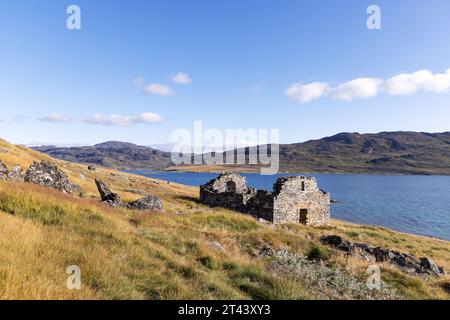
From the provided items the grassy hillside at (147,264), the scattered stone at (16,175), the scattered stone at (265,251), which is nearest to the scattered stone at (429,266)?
the grassy hillside at (147,264)

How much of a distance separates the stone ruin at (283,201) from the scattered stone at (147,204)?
1157cm

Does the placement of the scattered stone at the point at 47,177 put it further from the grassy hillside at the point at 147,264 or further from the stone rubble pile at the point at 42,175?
the grassy hillside at the point at 147,264

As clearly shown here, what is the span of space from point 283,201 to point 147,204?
46.6ft

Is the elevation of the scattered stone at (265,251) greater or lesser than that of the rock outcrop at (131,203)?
lesser

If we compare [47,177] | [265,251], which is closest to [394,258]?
A: [265,251]

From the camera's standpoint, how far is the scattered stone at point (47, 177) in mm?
23375

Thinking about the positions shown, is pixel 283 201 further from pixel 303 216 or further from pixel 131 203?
pixel 131 203

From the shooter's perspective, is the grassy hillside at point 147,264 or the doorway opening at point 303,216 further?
the doorway opening at point 303,216

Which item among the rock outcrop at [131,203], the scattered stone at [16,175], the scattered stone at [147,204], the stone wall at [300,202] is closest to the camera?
the scattered stone at [16,175]

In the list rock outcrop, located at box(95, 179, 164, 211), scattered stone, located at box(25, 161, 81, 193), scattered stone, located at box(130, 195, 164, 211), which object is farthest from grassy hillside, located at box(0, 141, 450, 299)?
scattered stone, located at box(25, 161, 81, 193)

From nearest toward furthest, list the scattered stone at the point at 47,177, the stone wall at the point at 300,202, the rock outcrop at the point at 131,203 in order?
the rock outcrop at the point at 131,203 → the scattered stone at the point at 47,177 → the stone wall at the point at 300,202

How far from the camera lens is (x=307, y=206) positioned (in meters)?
34.9
